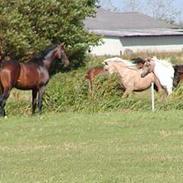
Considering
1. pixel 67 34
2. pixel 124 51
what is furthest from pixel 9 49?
pixel 124 51

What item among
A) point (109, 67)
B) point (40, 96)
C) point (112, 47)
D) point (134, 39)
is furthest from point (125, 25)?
point (40, 96)

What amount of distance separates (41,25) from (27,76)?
10.2 metres

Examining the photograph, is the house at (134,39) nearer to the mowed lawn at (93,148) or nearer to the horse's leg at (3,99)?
the horse's leg at (3,99)

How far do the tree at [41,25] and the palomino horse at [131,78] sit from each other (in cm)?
556

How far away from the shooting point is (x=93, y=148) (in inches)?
550

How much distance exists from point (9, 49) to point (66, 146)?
18.0 meters

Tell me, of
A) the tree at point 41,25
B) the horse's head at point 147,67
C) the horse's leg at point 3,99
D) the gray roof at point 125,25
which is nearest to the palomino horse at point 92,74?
the horse's head at point 147,67

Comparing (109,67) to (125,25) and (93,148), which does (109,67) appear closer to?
(93,148)

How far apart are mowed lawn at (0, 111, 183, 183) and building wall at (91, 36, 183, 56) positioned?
5354cm

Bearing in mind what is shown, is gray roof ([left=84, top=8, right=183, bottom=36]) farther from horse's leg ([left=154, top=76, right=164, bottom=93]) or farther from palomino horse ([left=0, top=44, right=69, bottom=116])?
palomino horse ([left=0, top=44, right=69, bottom=116])

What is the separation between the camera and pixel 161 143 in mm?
14508

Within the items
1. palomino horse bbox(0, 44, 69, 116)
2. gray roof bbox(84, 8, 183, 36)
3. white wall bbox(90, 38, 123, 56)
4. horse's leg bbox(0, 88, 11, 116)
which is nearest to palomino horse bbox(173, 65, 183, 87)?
palomino horse bbox(0, 44, 69, 116)

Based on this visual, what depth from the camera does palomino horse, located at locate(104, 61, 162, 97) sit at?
2614 centimetres

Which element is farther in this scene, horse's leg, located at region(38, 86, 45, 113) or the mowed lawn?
horse's leg, located at region(38, 86, 45, 113)
